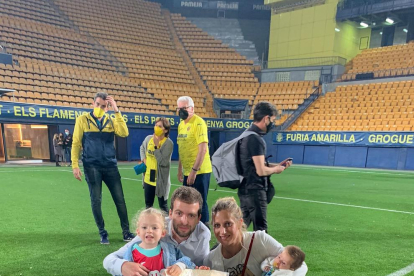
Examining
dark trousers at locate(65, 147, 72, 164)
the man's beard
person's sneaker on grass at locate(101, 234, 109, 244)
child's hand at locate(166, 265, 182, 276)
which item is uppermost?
the man's beard

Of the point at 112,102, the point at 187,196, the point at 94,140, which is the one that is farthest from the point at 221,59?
the point at 187,196

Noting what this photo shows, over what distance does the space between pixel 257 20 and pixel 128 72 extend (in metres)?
13.8

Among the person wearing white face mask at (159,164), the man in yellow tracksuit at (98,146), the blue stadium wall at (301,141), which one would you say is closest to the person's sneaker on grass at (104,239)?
the man in yellow tracksuit at (98,146)

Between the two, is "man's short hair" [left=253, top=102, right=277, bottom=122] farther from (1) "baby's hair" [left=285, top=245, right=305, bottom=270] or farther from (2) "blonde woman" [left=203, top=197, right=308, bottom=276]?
(1) "baby's hair" [left=285, top=245, right=305, bottom=270]

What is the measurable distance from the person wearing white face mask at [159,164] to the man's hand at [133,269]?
1.89m

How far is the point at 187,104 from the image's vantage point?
3.45 metres

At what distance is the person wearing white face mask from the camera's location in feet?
12.0

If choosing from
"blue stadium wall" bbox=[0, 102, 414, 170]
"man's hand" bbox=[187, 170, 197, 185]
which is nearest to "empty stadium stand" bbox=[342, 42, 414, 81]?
"blue stadium wall" bbox=[0, 102, 414, 170]

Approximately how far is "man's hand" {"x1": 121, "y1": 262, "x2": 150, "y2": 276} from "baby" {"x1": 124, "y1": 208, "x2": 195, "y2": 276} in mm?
94

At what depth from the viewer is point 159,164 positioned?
3674 mm

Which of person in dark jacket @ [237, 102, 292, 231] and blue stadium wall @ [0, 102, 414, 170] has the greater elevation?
person in dark jacket @ [237, 102, 292, 231]

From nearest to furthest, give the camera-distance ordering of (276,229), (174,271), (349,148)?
(174,271) → (276,229) → (349,148)

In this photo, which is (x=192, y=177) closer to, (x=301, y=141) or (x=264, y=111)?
(x=264, y=111)

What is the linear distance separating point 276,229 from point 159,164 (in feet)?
6.64
